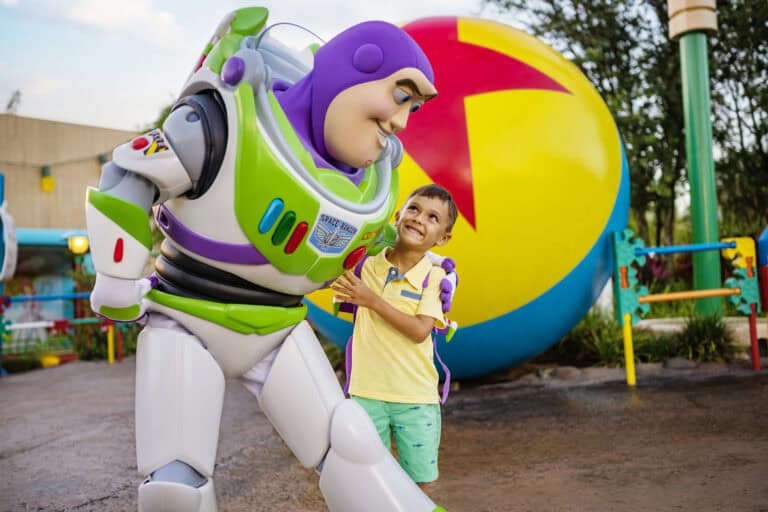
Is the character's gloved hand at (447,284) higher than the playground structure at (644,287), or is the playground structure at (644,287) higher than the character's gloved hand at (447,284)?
the character's gloved hand at (447,284)

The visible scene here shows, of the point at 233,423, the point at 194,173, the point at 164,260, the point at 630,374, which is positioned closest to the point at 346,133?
the point at 194,173

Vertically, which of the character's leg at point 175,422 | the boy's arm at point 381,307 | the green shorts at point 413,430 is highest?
the boy's arm at point 381,307

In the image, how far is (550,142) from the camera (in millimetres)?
3898

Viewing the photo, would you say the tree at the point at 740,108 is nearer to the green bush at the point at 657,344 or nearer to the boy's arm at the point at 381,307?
the green bush at the point at 657,344

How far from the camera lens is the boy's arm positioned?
2023 mm

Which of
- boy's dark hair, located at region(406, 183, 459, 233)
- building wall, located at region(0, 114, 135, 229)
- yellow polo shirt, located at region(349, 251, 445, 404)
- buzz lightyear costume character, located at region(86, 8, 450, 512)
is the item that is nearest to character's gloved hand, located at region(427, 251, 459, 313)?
yellow polo shirt, located at region(349, 251, 445, 404)

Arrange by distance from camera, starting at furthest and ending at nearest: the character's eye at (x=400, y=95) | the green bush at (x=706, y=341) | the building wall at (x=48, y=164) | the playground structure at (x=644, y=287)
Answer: the building wall at (x=48, y=164)
the green bush at (x=706, y=341)
the playground structure at (x=644, y=287)
the character's eye at (x=400, y=95)

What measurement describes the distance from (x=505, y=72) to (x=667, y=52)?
20.5 ft

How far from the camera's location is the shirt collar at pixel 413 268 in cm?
220

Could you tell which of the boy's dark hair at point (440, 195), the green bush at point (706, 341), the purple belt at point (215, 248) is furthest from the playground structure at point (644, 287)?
the purple belt at point (215, 248)

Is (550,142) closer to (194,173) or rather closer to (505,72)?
(505,72)

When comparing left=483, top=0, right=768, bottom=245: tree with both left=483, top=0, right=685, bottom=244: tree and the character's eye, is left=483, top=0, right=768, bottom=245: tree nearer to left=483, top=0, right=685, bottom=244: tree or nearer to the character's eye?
left=483, top=0, right=685, bottom=244: tree

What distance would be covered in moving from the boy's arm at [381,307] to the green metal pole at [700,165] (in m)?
4.67

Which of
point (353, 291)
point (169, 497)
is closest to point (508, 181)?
point (353, 291)
